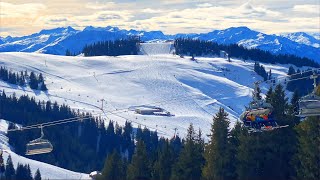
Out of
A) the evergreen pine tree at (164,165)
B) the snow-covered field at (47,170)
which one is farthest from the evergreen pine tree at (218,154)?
the snow-covered field at (47,170)

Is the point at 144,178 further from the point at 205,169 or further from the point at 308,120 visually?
the point at 308,120

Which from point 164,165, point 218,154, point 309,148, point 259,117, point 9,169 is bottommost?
point 9,169

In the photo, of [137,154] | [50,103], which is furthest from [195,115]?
[137,154]

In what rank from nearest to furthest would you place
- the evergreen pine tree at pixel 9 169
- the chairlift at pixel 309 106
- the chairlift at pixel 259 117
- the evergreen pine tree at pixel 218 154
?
1. the chairlift at pixel 309 106
2. the chairlift at pixel 259 117
3. the evergreen pine tree at pixel 218 154
4. the evergreen pine tree at pixel 9 169

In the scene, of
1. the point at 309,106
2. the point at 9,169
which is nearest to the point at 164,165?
the point at 309,106

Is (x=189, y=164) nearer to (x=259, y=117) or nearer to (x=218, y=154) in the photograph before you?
(x=218, y=154)

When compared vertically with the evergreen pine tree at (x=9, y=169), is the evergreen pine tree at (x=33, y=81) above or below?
above

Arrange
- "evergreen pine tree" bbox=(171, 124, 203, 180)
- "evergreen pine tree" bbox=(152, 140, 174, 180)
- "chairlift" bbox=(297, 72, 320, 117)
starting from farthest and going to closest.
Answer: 1. "evergreen pine tree" bbox=(152, 140, 174, 180)
2. "evergreen pine tree" bbox=(171, 124, 203, 180)
3. "chairlift" bbox=(297, 72, 320, 117)

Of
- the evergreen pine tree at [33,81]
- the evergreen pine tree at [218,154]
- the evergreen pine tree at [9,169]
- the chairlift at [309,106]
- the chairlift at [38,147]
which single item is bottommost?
the evergreen pine tree at [9,169]

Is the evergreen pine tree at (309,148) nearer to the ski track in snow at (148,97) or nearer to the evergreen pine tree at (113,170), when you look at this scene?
the evergreen pine tree at (113,170)

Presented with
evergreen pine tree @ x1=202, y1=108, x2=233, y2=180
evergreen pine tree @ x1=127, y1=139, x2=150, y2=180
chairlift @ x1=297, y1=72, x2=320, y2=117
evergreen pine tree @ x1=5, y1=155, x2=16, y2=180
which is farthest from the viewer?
evergreen pine tree @ x1=5, y1=155, x2=16, y2=180

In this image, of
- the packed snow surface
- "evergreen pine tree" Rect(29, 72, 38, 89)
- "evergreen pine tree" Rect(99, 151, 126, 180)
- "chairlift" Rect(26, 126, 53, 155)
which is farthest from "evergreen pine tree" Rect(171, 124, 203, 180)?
"evergreen pine tree" Rect(29, 72, 38, 89)

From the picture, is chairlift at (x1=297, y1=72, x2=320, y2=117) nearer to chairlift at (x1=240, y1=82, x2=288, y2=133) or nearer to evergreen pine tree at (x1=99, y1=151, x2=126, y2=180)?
chairlift at (x1=240, y1=82, x2=288, y2=133)

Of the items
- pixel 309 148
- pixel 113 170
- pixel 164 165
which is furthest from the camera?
pixel 113 170
